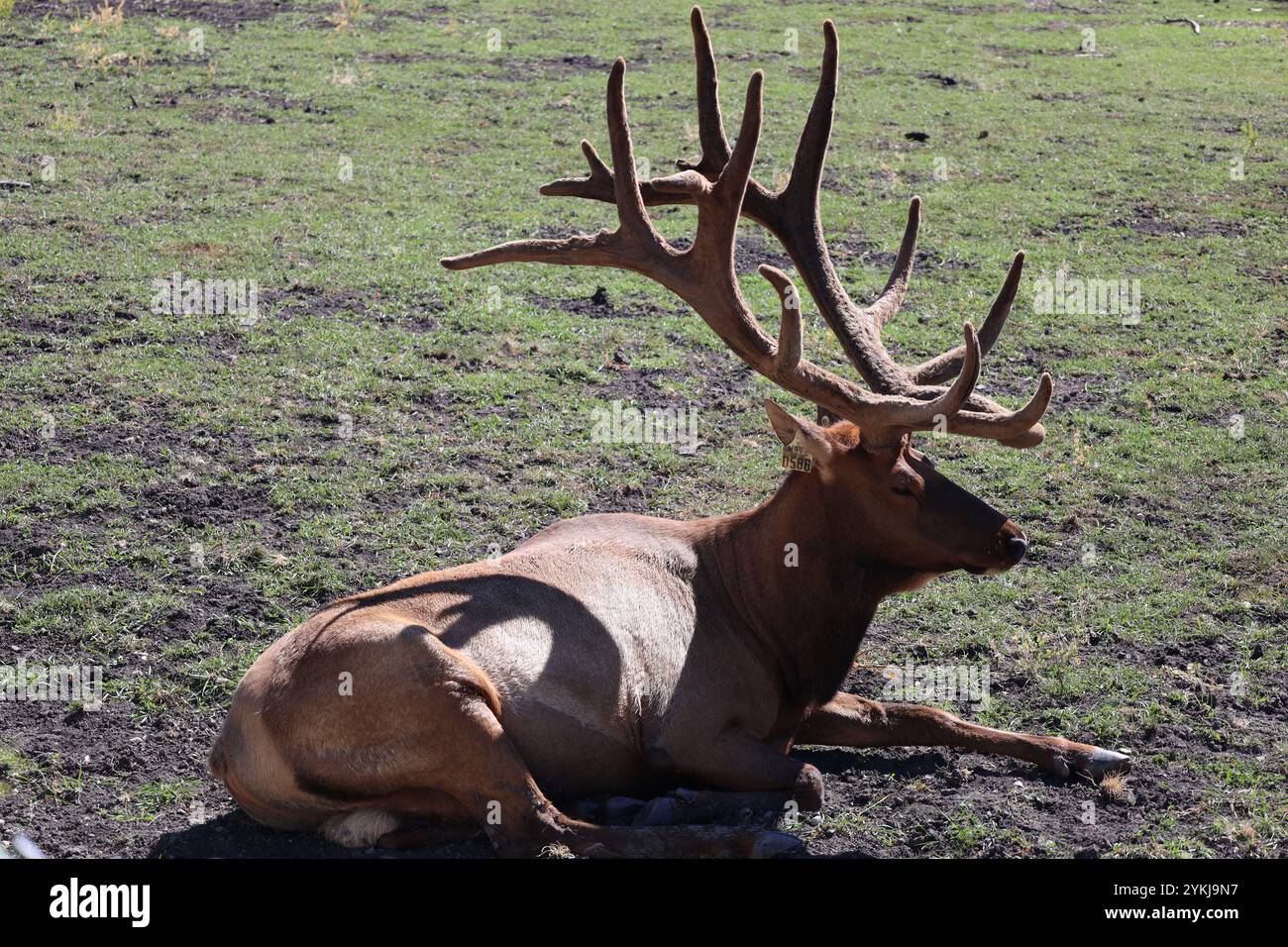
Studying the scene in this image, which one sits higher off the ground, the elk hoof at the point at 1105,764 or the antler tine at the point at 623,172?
the antler tine at the point at 623,172

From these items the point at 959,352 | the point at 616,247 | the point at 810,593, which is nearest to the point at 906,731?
the point at 810,593

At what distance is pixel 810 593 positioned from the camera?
21.1 ft

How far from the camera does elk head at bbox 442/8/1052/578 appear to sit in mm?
6059

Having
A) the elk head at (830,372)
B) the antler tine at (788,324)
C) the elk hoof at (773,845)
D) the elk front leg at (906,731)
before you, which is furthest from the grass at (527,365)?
the antler tine at (788,324)

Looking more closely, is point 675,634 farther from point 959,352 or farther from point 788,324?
point 959,352

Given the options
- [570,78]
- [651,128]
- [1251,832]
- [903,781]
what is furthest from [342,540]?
[570,78]

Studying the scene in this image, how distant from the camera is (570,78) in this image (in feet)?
65.5

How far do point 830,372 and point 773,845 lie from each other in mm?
2144

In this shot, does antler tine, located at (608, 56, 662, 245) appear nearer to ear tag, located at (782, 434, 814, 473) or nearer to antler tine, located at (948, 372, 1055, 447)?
ear tag, located at (782, 434, 814, 473)

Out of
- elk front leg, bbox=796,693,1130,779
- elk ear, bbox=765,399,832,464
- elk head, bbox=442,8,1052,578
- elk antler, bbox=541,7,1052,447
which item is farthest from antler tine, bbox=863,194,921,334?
elk front leg, bbox=796,693,1130,779

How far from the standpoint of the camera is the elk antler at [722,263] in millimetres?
6031

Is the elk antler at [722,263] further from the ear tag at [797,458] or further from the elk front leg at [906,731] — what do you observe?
the elk front leg at [906,731]

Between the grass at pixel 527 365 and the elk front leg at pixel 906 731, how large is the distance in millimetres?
321
